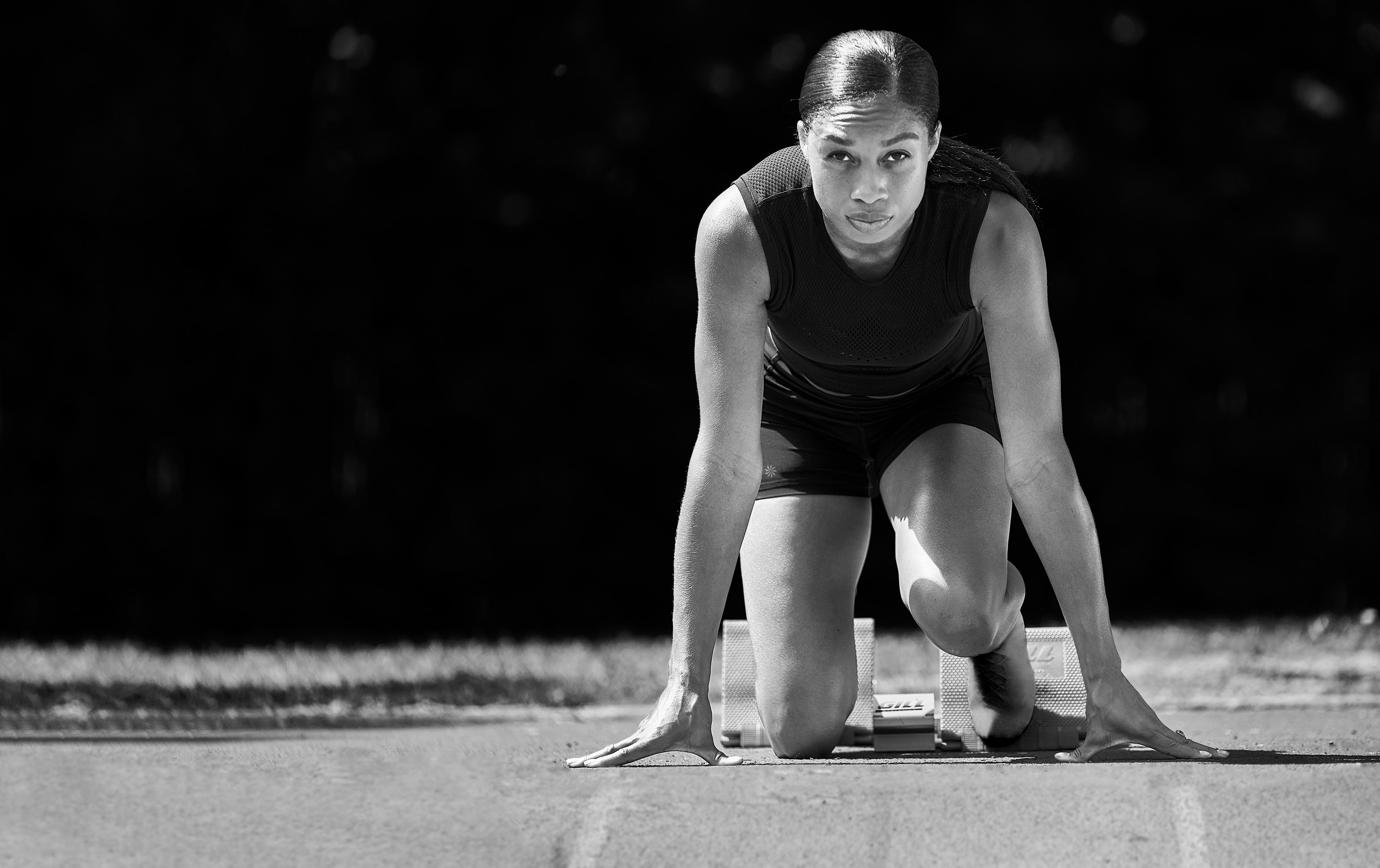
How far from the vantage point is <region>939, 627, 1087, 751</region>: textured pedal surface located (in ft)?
→ 9.96

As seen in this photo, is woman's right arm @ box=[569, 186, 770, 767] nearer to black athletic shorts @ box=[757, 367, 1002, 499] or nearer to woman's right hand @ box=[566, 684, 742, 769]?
woman's right hand @ box=[566, 684, 742, 769]

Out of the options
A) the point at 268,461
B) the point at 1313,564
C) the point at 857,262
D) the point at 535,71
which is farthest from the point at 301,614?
the point at 857,262

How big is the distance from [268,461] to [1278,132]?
17.9 feet

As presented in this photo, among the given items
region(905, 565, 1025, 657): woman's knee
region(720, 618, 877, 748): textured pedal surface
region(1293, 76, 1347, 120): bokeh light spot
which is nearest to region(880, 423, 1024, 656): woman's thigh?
region(905, 565, 1025, 657): woman's knee

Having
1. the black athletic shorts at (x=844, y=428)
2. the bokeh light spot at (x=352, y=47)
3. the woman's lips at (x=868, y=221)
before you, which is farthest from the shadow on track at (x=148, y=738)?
the bokeh light spot at (x=352, y=47)

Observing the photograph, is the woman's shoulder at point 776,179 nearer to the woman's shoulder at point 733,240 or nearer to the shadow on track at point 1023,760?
the woman's shoulder at point 733,240

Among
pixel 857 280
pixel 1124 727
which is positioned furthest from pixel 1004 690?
pixel 857 280

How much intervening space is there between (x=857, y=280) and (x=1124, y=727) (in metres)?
0.85

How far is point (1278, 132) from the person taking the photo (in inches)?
325

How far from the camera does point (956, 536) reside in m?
2.92

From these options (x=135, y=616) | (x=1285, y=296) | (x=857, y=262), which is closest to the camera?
(x=857, y=262)

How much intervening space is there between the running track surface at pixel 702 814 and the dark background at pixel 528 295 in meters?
5.01

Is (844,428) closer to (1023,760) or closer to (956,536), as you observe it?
(956,536)

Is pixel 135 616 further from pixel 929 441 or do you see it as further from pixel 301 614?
pixel 929 441
